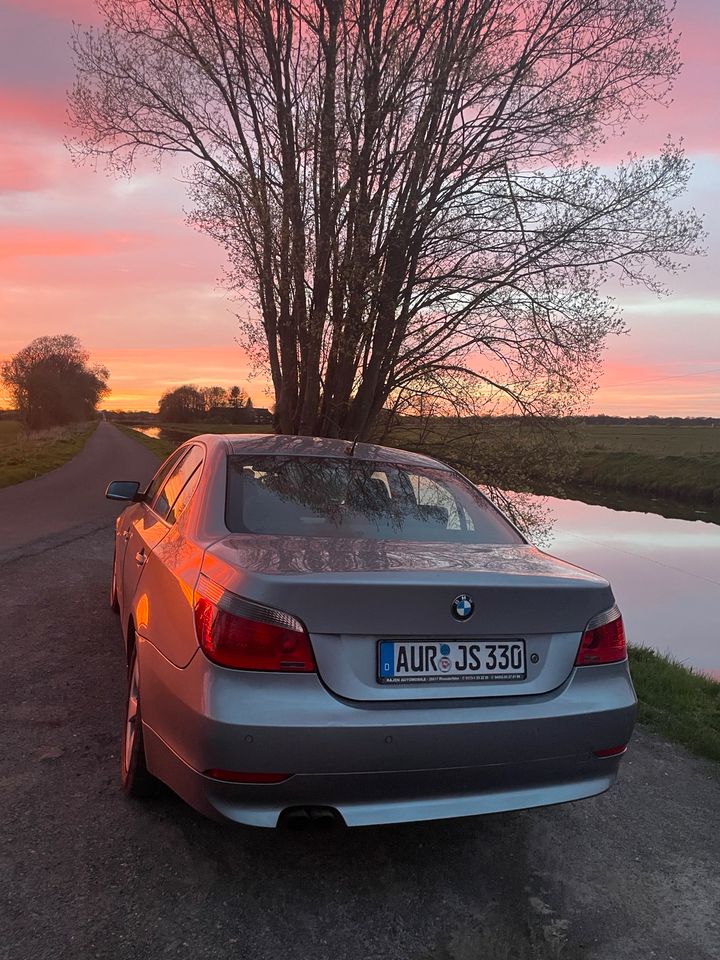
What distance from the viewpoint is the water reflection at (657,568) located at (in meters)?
10.1

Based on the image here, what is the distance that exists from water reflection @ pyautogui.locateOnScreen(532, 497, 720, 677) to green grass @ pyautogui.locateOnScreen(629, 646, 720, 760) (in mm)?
2482

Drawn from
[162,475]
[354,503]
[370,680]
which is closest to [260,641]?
[370,680]

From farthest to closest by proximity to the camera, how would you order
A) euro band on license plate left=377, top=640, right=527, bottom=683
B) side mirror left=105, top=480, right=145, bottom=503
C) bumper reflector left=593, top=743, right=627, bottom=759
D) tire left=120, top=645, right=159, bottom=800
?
side mirror left=105, top=480, right=145, bottom=503 → tire left=120, top=645, right=159, bottom=800 → bumper reflector left=593, top=743, right=627, bottom=759 → euro band on license plate left=377, top=640, right=527, bottom=683

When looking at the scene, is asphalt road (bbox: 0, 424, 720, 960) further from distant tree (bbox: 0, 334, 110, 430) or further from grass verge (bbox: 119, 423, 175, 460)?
distant tree (bbox: 0, 334, 110, 430)

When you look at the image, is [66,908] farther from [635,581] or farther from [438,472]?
[635,581]

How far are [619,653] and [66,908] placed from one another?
2.17 metres

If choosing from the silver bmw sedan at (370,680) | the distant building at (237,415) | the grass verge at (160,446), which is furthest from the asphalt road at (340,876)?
the grass verge at (160,446)

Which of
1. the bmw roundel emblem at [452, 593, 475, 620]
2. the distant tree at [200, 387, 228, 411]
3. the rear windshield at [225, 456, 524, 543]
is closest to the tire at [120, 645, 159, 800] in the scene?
the rear windshield at [225, 456, 524, 543]

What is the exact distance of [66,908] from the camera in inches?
97.9

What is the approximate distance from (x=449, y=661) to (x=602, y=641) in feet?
2.22

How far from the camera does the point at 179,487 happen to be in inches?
162

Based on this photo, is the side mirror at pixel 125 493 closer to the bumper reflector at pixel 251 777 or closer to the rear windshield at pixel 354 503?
the rear windshield at pixel 354 503

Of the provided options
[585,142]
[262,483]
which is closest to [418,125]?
[585,142]

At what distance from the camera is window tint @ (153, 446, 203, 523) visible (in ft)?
12.4
